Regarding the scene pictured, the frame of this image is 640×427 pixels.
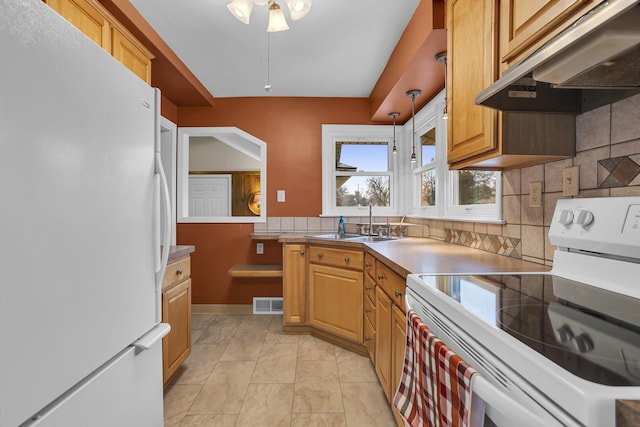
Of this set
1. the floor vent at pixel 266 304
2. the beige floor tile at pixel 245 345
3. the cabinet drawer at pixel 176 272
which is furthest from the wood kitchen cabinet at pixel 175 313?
the floor vent at pixel 266 304

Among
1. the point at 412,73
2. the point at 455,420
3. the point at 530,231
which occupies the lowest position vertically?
the point at 455,420

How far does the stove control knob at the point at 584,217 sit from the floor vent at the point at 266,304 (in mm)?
2818

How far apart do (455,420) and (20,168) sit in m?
1.11

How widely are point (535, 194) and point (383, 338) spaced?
3.56ft

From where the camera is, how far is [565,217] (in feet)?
3.60

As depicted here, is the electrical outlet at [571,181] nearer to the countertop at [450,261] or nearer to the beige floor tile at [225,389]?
the countertop at [450,261]

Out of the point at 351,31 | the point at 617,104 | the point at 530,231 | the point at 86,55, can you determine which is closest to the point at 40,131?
Answer: the point at 86,55

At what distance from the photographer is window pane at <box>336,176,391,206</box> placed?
345 centimetres

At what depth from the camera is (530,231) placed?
146 cm

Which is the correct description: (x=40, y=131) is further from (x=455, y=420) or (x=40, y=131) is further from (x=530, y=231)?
(x=530, y=231)

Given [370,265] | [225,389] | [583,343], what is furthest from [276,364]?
[583,343]

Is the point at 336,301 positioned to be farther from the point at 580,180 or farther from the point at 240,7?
the point at 240,7

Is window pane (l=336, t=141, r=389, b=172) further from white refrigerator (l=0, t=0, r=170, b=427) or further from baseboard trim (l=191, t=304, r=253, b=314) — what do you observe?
white refrigerator (l=0, t=0, r=170, b=427)

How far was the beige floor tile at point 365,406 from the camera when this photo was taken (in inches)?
65.2
